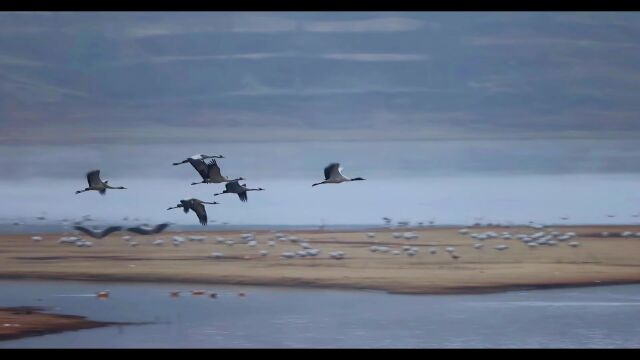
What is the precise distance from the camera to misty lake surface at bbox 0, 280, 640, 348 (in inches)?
380

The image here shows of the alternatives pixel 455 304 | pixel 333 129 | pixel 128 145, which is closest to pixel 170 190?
pixel 128 145

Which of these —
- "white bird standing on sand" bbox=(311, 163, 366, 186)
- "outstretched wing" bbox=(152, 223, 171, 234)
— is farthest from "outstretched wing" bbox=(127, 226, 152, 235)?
"white bird standing on sand" bbox=(311, 163, 366, 186)

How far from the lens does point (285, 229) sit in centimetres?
1027

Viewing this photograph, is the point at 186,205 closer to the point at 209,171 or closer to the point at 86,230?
the point at 209,171

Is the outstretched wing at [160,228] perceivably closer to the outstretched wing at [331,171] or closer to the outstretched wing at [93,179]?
the outstretched wing at [93,179]

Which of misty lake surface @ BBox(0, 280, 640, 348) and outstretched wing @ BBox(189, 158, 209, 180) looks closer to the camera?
misty lake surface @ BBox(0, 280, 640, 348)

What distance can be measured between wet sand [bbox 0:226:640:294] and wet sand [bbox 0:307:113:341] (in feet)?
1.40

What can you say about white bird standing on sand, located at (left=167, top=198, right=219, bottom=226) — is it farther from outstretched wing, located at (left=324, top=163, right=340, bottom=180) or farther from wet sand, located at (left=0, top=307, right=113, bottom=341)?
wet sand, located at (left=0, top=307, right=113, bottom=341)

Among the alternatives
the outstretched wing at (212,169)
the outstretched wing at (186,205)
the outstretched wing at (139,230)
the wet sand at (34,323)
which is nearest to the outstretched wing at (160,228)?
the outstretched wing at (139,230)

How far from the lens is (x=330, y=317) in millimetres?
9883

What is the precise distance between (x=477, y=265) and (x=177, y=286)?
247cm

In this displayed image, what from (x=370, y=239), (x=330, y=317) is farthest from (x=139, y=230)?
(x=370, y=239)

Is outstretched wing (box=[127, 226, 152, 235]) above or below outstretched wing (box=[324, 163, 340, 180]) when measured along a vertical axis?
below
